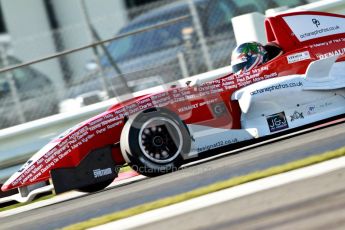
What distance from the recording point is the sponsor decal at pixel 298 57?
749 centimetres

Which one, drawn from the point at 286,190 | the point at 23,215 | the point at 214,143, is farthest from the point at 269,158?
the point at 23,215

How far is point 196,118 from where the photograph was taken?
23.0 ft

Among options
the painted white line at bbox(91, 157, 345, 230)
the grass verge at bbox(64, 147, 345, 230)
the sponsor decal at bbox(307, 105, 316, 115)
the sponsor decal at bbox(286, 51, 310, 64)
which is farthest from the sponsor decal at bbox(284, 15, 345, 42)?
the painted white line at bbox(91, 157, 345, 230)

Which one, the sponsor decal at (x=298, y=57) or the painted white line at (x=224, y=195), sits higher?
the sponsor decal at (x=298, y=57)

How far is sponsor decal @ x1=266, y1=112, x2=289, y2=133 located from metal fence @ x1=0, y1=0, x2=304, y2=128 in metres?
2.42

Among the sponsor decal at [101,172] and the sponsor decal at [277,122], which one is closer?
the sponsor decal at [101,172]

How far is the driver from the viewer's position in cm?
750

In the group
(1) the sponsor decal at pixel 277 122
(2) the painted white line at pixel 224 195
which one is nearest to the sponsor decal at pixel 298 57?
(1) the sponsor decal at pixel 277 122

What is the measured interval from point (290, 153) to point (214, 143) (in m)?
1.08

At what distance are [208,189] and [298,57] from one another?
2.77m

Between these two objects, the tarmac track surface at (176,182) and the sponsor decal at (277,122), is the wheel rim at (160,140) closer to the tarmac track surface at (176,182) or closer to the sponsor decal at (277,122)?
the tarmac track surface at (176,182)

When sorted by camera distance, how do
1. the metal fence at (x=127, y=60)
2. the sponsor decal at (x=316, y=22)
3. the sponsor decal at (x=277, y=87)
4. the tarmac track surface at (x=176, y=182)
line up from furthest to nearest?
the metal fence at (x=127, y=60) < the sponsor decal at (x=316, y=22) < the sponsor decal at (x=277, y=87) < the tarmac track surface at (x=176, y=182)

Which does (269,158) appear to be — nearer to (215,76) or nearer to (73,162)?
(73,162)

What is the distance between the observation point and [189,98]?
6992 millimetres
